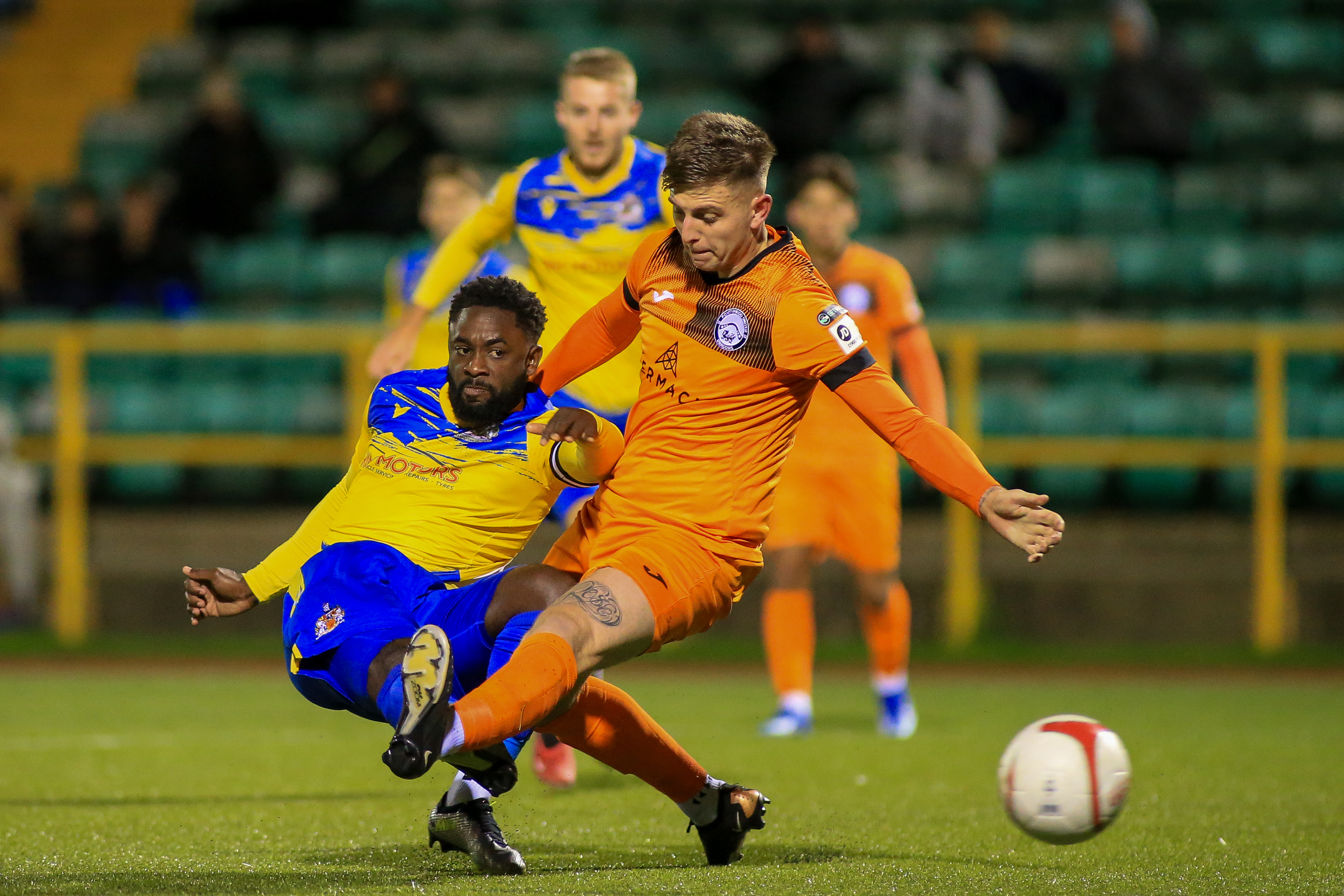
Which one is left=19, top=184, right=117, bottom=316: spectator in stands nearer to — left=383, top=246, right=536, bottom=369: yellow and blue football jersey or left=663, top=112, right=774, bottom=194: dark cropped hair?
left=383, top=246, right=536, bottom=369: yellow and blue football jersey

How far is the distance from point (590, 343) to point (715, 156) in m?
0.68

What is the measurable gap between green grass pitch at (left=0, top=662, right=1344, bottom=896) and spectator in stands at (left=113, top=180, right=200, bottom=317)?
363 centimetres

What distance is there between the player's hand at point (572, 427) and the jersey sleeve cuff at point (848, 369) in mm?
537

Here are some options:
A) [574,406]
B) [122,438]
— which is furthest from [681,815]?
[122,438]

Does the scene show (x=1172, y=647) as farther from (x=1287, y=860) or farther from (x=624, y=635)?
(x=624, y=635)

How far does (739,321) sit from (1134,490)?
23.8ft

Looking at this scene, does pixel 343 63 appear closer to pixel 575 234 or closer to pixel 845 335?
pixel 575 234

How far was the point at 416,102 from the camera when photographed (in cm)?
1362

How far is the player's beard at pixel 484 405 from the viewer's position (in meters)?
4.29

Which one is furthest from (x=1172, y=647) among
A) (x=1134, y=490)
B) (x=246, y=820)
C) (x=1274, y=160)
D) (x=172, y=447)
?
(x=246, y=820)

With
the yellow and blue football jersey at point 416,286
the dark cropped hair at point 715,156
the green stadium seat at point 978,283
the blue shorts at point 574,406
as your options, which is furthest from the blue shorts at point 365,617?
the green stadium seat at point 978,283

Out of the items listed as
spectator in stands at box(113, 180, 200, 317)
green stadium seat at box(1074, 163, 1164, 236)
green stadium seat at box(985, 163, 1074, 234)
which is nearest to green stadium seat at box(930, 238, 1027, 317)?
green stadium seat at box(985, 163, 1074, 234)

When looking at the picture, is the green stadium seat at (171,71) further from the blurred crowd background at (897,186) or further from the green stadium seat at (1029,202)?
the green stadium seat at (1029,202)

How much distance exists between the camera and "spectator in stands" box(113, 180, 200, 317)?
11.9m
